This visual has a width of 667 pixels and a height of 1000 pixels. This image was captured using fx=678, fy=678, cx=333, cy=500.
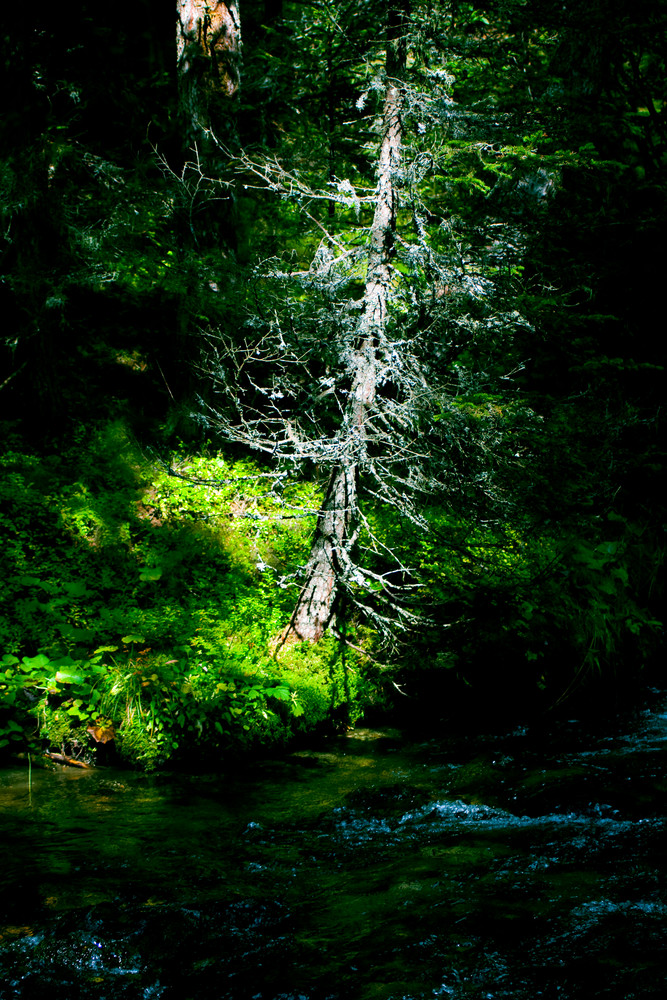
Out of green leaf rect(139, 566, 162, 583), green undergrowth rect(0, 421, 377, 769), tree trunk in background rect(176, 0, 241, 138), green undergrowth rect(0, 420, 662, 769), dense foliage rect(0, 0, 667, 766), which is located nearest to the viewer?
green undergrowth rect(0, 421, 377, 769)

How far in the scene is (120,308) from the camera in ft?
34.3

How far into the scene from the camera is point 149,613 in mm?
6750

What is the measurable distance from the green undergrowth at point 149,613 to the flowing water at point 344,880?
1.35ft

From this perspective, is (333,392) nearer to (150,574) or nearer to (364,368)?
(364,368)

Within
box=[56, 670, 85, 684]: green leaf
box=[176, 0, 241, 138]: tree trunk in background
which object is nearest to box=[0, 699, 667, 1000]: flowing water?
box=[56, 670, 85, 684]: green leaf

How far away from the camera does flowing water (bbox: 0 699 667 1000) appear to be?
113 inches

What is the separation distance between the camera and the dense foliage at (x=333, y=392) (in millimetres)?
6125

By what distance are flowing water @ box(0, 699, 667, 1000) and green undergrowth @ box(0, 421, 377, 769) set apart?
41cm

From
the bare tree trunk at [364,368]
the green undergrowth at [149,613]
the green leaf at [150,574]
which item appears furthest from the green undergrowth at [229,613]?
the bare tree trunk at [364,368]

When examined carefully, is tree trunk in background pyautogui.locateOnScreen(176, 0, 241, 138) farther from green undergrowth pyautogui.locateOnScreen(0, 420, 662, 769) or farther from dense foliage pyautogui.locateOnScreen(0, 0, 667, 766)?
green undergrowth pyautogui.locateOnScreen(0, 420, 662, 769)

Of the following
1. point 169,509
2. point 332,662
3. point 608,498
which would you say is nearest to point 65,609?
point 169,509

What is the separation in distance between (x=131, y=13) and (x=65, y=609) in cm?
543

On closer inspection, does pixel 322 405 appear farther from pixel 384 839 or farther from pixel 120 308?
pixel 384 839

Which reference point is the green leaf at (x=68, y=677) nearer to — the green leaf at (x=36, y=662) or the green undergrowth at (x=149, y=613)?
the green undergrowth at (x=149, y=613)
